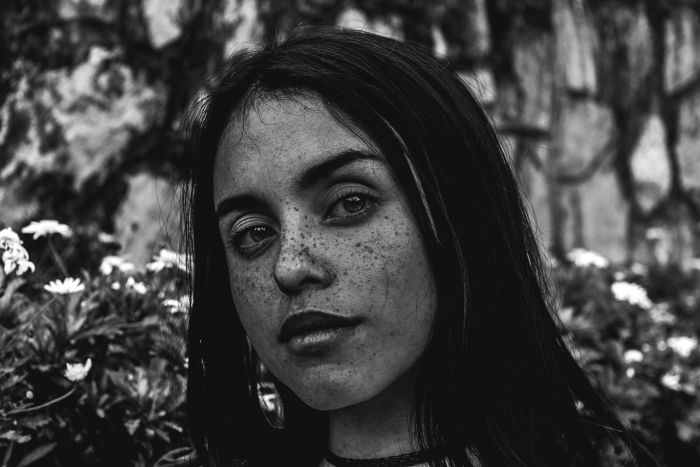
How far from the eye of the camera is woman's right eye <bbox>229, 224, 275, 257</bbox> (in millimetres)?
1529

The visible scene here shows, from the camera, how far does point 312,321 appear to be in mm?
1416

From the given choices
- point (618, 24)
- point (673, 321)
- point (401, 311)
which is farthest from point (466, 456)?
point (618, 24)

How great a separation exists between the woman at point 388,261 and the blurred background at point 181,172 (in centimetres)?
38

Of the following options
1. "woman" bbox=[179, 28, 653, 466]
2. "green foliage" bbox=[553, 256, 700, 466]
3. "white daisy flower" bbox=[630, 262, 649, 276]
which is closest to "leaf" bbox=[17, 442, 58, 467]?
"woman" bbox=[179, 28, 653, 466]

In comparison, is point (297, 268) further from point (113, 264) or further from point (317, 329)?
point (113, 264)

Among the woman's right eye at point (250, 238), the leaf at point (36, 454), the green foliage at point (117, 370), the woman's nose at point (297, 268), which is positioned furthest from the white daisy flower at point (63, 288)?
the woman's nose at point (297, 268)

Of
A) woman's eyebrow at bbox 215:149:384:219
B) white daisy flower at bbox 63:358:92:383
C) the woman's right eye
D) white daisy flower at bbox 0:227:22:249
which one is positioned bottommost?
white daisy flower at bbox 63:358:92:383

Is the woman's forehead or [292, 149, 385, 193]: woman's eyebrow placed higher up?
the woman's forehead

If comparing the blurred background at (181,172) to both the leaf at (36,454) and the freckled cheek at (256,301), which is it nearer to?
the leaf at (36,454)

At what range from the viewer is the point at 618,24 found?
4648mm

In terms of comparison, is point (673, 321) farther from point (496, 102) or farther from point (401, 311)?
point (401, 311)

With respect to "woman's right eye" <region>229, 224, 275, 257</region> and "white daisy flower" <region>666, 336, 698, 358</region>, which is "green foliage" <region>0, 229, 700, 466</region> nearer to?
"white daisy flower" <region>666, 336, 698, 358</region>

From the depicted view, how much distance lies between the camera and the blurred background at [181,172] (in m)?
1.89

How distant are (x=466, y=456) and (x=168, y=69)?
7.79 ft
